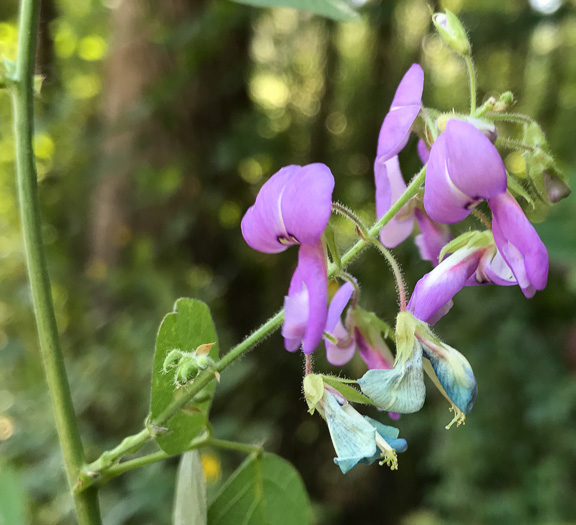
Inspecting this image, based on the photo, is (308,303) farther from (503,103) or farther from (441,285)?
(503,103)

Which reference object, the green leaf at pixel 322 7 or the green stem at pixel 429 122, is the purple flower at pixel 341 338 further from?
the green leaf at pixel 322 7

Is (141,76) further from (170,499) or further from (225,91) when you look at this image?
(170,499)

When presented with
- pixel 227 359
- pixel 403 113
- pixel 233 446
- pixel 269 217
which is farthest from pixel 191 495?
pixel 403 113

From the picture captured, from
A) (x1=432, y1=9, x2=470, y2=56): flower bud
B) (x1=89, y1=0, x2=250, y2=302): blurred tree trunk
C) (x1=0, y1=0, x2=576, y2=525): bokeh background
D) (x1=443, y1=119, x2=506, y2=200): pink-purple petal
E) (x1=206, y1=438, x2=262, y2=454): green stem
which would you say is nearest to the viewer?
(x1=443, y1=119, x2=506, y2=200): pink-purple petal

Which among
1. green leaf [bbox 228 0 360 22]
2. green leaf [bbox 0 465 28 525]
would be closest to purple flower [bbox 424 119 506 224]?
green leaf [bbox 228 0 360 22]

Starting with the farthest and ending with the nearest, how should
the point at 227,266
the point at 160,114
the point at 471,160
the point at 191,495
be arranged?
the point at 227,266 < the point at 160,114 < the point at 191,495 < the point at 471,160

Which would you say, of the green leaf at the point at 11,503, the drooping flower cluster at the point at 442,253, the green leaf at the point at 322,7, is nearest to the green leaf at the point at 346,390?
the drooping flower cluster at the point at 442,253

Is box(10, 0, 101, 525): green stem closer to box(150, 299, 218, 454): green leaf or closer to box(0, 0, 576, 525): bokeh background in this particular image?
box(150, 299, 218, 454): green leaf
